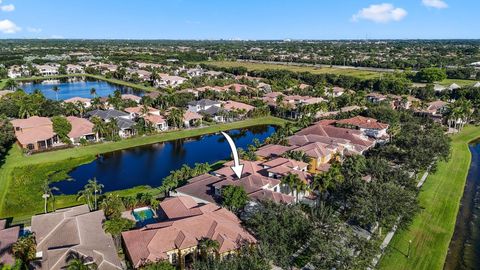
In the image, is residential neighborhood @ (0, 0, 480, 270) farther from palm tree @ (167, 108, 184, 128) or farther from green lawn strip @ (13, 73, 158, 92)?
green lawn strip @ (13, 73, 158, 92)

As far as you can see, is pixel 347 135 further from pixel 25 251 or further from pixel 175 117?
pixel 25 251

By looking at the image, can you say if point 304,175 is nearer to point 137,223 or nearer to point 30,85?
point 137,223

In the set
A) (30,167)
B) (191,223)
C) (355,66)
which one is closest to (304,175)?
(191,223)

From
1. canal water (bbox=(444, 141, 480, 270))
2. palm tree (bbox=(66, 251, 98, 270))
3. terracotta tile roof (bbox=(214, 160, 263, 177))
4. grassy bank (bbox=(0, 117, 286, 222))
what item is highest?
terracotta tile roof (bbox=(214, 160, 263, 177))

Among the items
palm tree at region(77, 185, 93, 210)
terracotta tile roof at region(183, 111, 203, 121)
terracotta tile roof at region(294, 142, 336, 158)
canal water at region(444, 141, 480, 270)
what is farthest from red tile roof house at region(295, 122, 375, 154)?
palm tree at region(77, 185, 93, 210)

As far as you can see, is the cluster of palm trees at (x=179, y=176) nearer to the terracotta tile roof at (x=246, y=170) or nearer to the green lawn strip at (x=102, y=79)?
the terracotta tile roof at (x=246, y=170)

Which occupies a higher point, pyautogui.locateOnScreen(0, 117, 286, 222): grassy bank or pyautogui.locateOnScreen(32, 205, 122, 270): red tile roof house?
pyautogui.locateOnScreen(32, 205, 122, 270): red tile roof house

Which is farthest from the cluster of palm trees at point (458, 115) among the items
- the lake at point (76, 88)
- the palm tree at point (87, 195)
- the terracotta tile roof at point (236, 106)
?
the lake at point (76, 88)
